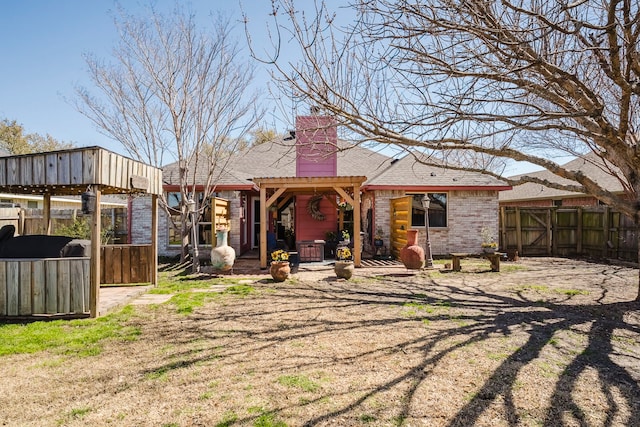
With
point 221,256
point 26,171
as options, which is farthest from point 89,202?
point 221,256

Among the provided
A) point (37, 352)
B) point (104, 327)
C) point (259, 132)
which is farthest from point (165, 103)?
point (259, 132)

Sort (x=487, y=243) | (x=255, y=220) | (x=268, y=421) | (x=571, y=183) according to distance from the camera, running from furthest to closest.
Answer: (x=571, y=183) → (x=255, y=220) → (x=487, y=243) → (x=268, y=421)

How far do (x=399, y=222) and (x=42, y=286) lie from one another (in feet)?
31.2

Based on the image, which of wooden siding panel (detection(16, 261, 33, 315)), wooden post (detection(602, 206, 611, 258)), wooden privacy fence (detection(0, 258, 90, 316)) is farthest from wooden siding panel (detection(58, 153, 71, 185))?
wooden post (detection(602, 206, 611, 258))

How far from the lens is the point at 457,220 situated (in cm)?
1344

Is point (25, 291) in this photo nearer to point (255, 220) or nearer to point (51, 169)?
point (51, 169)

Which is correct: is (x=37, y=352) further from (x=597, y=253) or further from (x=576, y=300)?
(x=597, y=253)

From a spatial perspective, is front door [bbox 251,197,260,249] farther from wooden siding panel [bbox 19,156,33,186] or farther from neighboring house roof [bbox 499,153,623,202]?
neighboring house roof [bbox 499,153,623,202]

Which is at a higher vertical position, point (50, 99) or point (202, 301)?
point (50, 99)

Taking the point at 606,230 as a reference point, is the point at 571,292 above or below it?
below

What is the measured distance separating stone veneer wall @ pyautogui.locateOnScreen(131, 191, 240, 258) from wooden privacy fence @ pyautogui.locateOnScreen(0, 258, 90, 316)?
287 inches

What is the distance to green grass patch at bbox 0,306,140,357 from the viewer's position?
4160 millimetres

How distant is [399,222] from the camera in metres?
12.1

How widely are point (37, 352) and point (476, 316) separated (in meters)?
5.63
